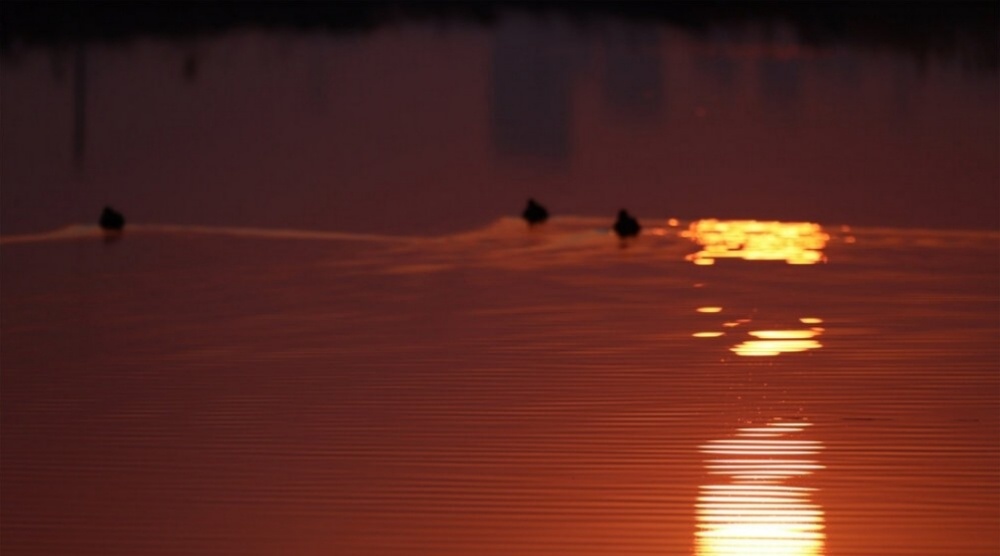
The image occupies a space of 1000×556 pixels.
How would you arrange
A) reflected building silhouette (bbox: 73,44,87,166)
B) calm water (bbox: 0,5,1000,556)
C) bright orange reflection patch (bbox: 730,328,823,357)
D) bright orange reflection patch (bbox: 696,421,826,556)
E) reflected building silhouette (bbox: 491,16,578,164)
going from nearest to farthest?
bright orange reflection patch (bbox: 696,421,826,556), calm water (bbox: 0,5,1000,556), bright orange reflection patch (bbox: 730,328,823,357), reflected building silhouette (bbox: 73,44,87,166), reflected building silhouette (bbox: 491,16,578,164)

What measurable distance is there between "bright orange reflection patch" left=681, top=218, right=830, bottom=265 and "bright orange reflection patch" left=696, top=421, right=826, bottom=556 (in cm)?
460

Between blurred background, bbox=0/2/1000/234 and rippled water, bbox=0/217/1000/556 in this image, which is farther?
blurred background, bbox=0/2/1000/234

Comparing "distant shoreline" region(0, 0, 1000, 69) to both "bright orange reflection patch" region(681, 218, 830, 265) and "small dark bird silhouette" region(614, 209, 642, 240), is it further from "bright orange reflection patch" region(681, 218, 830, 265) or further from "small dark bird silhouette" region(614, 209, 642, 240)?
"small dark bird silhouette" region(614, 209, 642, 240)

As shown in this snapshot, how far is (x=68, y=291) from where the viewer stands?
36.2ft

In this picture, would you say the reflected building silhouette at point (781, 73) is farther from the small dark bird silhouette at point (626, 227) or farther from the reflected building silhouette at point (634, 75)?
the small dark bird silhouette at point (626, 227)

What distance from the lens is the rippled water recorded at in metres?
6.39

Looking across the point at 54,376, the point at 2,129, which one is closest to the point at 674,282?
the point at 54,376

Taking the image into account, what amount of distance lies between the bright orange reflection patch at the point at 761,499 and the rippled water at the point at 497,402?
0.05 ft

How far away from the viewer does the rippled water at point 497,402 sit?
21.0ft

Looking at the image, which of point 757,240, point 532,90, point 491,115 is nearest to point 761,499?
point 757,240

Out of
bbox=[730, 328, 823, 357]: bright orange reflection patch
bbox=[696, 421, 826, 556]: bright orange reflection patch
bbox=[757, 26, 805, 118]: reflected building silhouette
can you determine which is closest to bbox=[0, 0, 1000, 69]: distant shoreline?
bbox=[757, 26, 805, 118]: reflected building silhouette

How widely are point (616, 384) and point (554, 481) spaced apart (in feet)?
5.24

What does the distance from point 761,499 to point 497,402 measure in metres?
1.74

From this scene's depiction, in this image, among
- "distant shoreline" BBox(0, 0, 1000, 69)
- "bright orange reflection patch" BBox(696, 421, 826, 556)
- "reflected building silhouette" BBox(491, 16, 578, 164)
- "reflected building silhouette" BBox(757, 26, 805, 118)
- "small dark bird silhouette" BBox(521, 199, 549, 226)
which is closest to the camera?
"bright orange reflection patch" BBox(696, 421, 826, 556)
